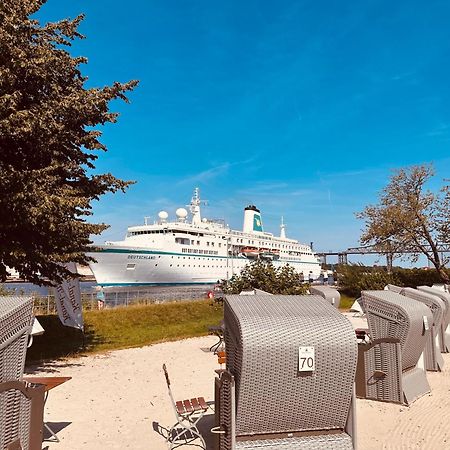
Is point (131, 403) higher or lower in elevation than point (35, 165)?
lower

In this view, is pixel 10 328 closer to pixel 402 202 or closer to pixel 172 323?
pixel 172 323

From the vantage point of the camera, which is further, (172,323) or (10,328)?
(172,323)

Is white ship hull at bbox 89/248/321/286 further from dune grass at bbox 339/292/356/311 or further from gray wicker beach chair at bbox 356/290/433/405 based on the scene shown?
gray wicker beach chair at bbox 356/290/433/405

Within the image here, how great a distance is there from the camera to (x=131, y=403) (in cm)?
665

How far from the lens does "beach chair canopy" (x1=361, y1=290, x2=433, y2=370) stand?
21.3 ft

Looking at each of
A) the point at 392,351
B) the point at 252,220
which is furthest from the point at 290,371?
the point at 252,220

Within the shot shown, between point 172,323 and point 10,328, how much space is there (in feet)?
47.5

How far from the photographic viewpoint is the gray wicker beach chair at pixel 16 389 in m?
3.51

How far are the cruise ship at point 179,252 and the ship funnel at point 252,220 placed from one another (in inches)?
39.9

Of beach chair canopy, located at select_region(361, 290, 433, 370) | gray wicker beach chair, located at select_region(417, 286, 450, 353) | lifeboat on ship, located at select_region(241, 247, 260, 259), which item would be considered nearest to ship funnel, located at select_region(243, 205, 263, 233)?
lifeboat on ship, located at select_region(241, 247, 260, 259)

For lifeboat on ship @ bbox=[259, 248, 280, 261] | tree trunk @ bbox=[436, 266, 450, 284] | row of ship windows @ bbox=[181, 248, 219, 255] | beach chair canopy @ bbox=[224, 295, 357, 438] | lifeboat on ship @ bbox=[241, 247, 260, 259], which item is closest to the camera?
beach chair canopy @ bbox=[224, 295, 357, 438]

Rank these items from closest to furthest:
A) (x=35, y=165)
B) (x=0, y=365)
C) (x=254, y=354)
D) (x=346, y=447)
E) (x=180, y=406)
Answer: (x=0, y=365) → (x=254, y=354) → (x=346, y=447) → (x=180, y=406) → (x=35, y=165)

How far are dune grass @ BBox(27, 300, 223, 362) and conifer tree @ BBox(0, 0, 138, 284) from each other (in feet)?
10.2

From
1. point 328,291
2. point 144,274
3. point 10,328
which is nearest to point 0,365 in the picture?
point 10,328
